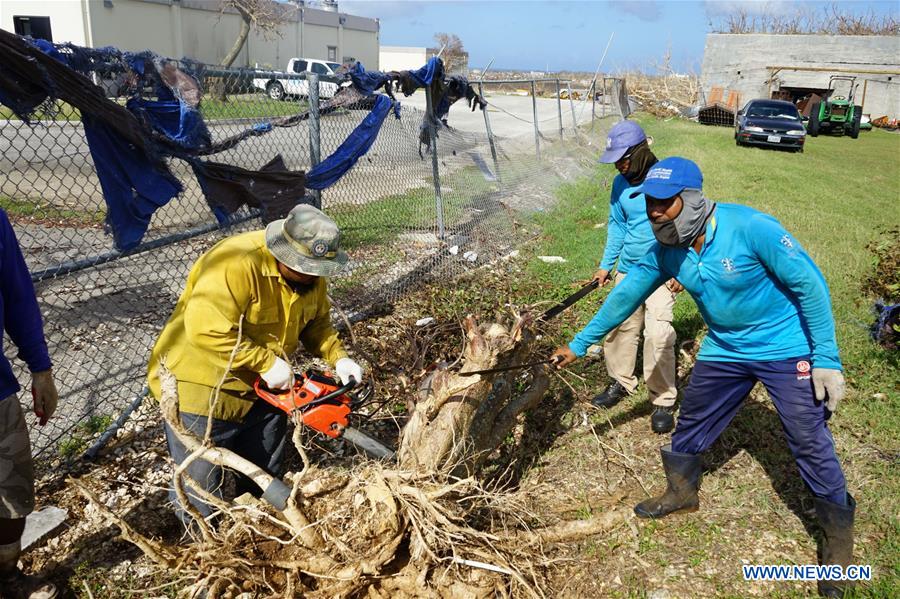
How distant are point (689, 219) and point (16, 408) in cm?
294

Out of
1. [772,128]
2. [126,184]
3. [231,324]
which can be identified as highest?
[126,184]

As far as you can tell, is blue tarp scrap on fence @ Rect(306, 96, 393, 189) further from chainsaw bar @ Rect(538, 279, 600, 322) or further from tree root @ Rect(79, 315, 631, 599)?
tree root @ Rect(79, 315, 631, 599)


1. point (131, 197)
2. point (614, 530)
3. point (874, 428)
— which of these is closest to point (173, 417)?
point (131, 197)

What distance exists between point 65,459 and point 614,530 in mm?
3146

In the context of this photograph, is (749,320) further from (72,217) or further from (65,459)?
(72,217)

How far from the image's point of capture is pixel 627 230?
4.67 metres

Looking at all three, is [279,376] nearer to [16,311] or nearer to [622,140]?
[16,311]

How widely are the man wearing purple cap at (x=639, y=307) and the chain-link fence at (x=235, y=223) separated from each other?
2.35m

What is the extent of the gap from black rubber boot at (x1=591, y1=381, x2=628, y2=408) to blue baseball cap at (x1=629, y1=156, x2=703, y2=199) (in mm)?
2289

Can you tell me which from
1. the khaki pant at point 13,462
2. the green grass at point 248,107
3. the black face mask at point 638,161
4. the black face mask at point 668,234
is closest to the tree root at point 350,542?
the khaki pant at point 13,462

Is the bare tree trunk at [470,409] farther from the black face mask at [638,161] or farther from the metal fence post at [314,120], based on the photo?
the metal fence post at [314,120]

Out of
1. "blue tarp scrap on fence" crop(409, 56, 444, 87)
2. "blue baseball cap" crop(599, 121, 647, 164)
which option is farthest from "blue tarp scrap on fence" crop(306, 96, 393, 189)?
"blue baseball cap" crop(599, 121, 647, 164)

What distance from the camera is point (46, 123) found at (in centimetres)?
348

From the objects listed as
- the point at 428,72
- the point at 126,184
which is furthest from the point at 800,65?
the point at 126,184
